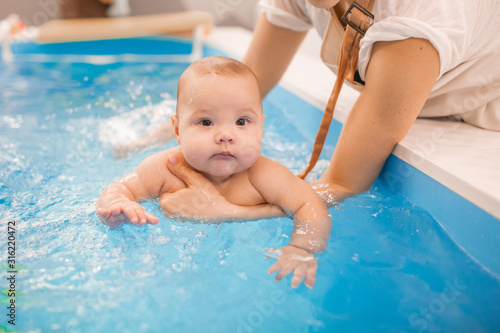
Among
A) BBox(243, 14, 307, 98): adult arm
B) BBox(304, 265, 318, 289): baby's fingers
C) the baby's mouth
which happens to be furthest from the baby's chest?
BBox(243, 14, 307, 98): adult arm

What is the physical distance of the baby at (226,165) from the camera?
4.23 ft

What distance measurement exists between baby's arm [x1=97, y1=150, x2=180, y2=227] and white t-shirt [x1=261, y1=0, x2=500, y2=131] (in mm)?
768

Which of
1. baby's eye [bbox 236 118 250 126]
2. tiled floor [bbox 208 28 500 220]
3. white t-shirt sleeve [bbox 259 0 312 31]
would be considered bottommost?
tiled floor [bbox 208 28 500 220]

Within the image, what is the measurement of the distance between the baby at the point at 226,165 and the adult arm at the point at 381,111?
18cm

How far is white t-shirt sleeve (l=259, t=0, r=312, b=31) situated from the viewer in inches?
75.2

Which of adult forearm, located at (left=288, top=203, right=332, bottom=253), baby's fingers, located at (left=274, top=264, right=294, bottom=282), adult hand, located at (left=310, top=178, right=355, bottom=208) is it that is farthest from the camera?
adult hand, located at (left=310, top=178, right=355, bottom=208)

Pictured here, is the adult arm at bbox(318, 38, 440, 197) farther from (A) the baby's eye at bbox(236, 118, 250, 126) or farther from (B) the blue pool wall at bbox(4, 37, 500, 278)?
(A) the baby's eye at bbox(236, 118, 250, 126)

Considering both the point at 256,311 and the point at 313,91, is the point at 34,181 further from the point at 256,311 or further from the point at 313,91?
the point at 313,91

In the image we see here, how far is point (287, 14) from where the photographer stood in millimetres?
1918

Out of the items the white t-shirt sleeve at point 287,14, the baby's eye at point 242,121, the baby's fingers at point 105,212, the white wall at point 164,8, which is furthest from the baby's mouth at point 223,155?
the white wall at point 164,8

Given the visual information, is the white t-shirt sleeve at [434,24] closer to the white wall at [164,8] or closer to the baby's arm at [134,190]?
the baby's arm at [134,190]

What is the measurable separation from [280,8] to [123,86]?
5.88 feet

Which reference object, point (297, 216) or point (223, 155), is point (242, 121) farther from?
point (297, 216)

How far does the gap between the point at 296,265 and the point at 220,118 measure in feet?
1.57
